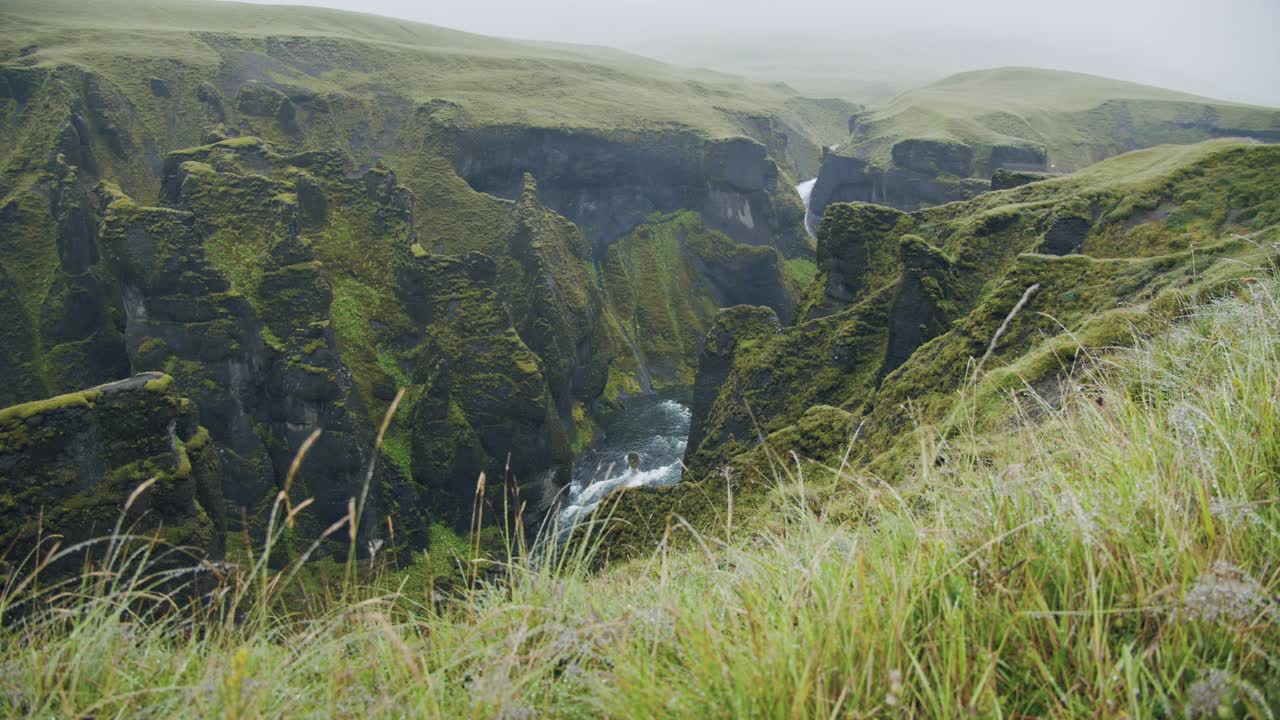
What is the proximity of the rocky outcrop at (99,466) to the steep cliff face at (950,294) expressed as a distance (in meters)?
16.3

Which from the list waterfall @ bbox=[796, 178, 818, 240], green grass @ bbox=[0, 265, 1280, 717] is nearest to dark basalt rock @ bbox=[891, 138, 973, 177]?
waterfall @ bbox=[796, 178, 818, 240]

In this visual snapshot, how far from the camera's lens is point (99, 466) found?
22.6 meters

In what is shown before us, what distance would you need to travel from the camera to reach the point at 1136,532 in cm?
256

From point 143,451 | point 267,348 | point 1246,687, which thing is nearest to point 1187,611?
point 1246,687

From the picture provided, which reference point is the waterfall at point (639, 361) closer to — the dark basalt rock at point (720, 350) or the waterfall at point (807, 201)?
the waterfall at point (807, 201)

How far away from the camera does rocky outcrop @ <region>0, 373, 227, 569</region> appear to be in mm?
21031

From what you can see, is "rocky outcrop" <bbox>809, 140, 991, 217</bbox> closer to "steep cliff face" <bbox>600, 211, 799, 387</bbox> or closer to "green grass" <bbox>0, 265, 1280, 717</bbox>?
"steep cliff face" <bbox>600, 211, 799, 387</bbox>

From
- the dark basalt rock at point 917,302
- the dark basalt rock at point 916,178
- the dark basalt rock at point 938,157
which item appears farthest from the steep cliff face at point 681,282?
the dark basalt rock at point 917,302

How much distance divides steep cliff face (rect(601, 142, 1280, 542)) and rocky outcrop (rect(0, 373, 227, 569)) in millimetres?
16328

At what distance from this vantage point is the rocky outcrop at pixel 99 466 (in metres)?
21.0

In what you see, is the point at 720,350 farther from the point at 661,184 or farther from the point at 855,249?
the point at 661,184

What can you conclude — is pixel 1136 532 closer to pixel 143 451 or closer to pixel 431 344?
pixel 143 451

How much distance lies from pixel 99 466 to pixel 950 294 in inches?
1293

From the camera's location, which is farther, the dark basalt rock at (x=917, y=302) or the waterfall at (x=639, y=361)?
the waterfall at (x=639, y=361)
